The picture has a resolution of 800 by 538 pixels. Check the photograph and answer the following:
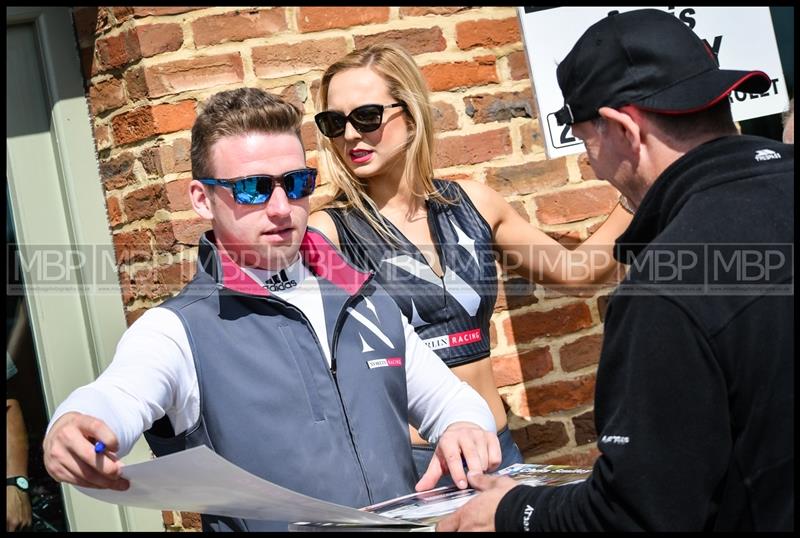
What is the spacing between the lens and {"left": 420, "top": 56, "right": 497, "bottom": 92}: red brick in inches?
140

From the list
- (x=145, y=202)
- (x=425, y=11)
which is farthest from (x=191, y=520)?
(x=425, y=11)

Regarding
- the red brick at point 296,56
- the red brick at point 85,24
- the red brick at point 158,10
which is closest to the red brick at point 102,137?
the red brick at point 85,24

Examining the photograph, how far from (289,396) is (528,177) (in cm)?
186

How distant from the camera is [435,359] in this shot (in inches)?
92.8

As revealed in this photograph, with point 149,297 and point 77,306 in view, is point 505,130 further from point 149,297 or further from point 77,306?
point 77,306

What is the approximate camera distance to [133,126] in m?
3.33

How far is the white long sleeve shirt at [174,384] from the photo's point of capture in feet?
5.85

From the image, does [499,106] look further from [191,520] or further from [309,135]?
[191,520]

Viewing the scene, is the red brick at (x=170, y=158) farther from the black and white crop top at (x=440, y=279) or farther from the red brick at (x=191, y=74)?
the black and white crop top at (x=440, y=279)

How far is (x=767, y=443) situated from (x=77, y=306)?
268 centimetres

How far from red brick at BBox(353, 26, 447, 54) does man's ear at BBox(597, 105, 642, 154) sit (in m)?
1.95

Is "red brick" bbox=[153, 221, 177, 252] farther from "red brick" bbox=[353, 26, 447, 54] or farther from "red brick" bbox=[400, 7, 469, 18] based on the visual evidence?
"red brick" bbox=[400, 7, 469, 18]

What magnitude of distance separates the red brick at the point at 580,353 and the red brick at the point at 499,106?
0.87 metres

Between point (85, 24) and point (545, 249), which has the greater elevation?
point (85, 24)
